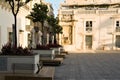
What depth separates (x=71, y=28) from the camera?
49.0m

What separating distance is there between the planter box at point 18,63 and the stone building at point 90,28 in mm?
37053

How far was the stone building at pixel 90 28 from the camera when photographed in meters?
48.2

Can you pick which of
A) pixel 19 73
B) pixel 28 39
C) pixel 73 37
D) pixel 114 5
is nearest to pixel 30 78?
pixel 19 73

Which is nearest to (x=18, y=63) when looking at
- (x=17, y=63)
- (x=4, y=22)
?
(x=17, y=63)

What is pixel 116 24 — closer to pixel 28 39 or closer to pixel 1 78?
pixel 28 39

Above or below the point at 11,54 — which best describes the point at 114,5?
above

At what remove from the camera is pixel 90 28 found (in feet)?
160

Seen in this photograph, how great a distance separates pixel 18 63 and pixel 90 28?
38.5 m

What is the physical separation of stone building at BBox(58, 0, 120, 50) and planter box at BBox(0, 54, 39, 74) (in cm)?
3705

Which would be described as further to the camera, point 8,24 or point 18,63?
point 8,24

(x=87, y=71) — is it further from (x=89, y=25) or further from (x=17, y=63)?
(x=89, y=25)

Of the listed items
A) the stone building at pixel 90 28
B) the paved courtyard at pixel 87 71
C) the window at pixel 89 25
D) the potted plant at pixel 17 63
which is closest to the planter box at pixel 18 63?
the potted plant at pixel 17 63

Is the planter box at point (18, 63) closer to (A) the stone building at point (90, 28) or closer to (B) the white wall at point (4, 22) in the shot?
(B) the white wall at point (4, 22)

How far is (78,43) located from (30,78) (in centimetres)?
3900
